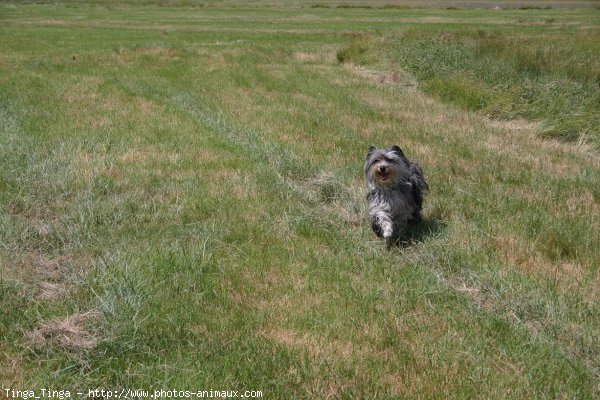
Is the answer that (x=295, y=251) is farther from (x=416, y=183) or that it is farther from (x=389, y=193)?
(x=416, y=183)

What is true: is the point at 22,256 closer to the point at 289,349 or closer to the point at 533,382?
the point at 289,349

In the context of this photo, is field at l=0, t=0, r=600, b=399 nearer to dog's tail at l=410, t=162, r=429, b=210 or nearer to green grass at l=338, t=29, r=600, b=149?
green grass at l=338, t=29, r=600, b=149

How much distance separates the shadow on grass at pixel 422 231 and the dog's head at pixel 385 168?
0.75 m

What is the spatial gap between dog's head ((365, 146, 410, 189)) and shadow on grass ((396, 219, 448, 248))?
75 cm

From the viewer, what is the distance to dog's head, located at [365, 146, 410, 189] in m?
6.82

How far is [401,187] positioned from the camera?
7090mm

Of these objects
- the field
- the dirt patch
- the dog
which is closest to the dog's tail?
the dog

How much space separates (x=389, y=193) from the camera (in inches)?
273

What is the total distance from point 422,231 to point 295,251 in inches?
70.2

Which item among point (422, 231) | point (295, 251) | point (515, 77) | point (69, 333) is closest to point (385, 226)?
point (422, 231)

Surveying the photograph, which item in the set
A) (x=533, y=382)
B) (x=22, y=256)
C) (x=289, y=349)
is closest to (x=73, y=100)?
(x=22, y=256)

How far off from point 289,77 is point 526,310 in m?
16.9

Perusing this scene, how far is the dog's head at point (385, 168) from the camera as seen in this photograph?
22.4 feet

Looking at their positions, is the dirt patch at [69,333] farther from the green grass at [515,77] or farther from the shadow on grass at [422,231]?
the green grass at [515,77]
